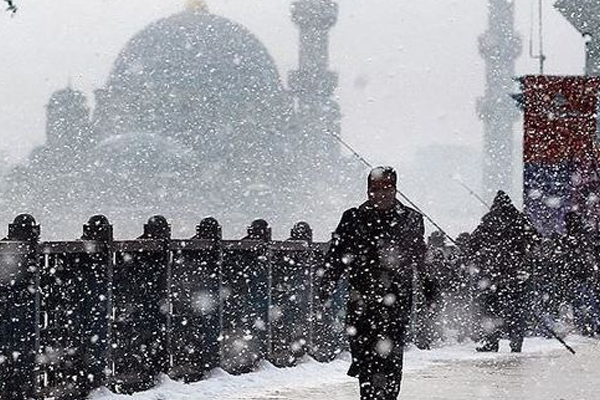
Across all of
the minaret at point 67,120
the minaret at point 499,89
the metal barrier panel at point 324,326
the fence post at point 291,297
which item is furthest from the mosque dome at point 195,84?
the fence post at point 291,297

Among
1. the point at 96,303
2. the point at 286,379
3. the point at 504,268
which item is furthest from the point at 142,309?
the point at 504,268

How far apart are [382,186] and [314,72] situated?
105480mm

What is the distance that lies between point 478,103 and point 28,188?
141ft

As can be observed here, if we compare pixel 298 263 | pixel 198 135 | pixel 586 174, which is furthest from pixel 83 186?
pixel 298 263

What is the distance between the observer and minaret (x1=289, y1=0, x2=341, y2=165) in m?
113

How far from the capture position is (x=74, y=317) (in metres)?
9.94

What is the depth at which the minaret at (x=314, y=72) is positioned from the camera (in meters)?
113

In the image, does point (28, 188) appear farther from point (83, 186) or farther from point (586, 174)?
point (586, 174)

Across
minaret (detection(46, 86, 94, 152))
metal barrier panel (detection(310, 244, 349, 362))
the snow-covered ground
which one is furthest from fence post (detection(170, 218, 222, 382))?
minaret (detection(46, 86, 94, 152))

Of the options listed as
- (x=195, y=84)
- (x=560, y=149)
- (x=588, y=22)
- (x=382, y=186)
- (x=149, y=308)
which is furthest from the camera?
(x=195, y=84)

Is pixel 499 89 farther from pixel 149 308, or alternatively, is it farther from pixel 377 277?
pixel 377 277

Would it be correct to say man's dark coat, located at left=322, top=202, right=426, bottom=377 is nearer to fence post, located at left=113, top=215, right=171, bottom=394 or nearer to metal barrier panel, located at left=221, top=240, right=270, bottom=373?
fence post, located at left=113, top=215, right=171, bottom=394

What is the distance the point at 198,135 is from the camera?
108875 millimetres

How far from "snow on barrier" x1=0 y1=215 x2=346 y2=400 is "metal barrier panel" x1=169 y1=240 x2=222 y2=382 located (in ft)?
0.04
